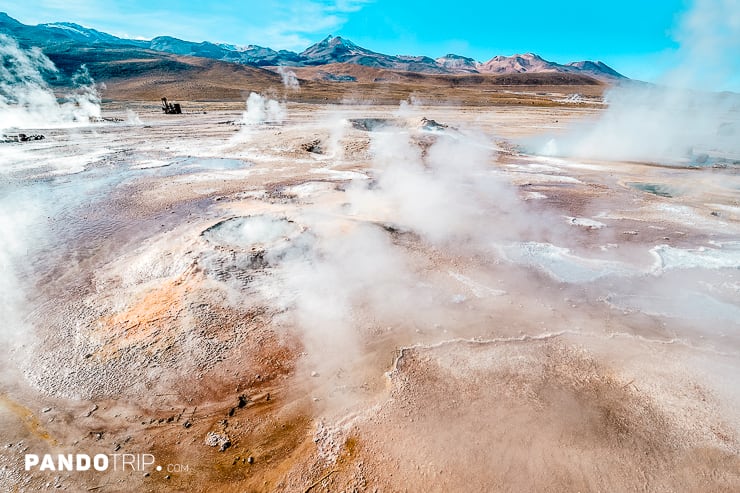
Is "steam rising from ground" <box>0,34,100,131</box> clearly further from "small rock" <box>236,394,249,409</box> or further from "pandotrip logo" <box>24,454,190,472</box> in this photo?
"small rock" <box>236,394,249,409</box>

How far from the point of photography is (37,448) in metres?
4.28

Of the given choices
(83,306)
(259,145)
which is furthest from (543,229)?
(259,145)

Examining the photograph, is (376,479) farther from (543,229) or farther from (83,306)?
(543,229)

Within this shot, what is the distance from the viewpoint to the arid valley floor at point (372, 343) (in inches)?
163

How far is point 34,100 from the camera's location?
43031 millimetres

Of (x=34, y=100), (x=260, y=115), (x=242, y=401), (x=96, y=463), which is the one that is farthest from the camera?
(x=34, y=100)

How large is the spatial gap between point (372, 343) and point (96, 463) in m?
3.61

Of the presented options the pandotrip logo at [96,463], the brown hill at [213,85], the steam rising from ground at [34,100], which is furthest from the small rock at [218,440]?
the brown hill at [213,85]

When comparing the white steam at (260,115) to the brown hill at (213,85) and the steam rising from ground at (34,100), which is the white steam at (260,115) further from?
the brown hill at (213,85)

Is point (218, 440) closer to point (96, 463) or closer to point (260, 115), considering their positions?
point (96, 463)

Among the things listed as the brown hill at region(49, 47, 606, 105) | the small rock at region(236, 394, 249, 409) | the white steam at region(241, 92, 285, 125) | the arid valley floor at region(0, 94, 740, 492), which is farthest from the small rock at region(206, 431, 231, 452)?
the brown hill at region(49, 47, 606, 105)

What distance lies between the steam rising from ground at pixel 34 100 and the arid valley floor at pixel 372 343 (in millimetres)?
27058

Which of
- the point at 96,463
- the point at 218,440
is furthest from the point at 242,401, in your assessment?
the point at 96,463

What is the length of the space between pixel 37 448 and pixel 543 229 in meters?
10.8
